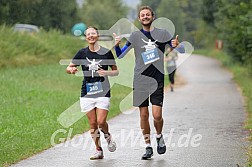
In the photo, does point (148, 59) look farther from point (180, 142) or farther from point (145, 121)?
point (180, 142)

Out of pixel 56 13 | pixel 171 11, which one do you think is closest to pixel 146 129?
pixel 56 13

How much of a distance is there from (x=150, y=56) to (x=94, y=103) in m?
1.14

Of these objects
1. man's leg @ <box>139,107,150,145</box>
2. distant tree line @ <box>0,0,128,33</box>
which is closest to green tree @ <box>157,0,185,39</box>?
distant tree line @ <box>0,0,128,33</box>

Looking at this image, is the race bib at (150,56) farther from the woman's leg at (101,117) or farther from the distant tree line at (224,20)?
the distant tree line at (224,20)

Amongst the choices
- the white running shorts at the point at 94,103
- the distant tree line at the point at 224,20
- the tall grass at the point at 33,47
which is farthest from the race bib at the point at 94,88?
the tall grass at the point at 33,47

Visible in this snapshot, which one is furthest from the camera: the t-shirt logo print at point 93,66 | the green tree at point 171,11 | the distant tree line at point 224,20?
the green tree at point 171,11

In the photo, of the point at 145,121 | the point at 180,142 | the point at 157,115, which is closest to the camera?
the point at 157,115

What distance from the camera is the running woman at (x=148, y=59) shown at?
10.0 m

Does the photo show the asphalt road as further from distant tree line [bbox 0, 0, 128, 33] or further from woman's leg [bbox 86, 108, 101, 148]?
distant tree line [bbox 0, 0, 128, 33]

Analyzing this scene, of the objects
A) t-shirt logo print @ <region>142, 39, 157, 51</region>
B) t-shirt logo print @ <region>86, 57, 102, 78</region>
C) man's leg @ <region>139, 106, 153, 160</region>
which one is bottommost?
man's leg @ <region>139, 106, 153, 160</region>

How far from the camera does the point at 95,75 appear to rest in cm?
1020

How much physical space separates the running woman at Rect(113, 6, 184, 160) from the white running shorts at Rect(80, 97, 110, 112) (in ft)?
1.43

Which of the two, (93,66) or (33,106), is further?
(33,106)

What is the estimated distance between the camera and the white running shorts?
404 inches
